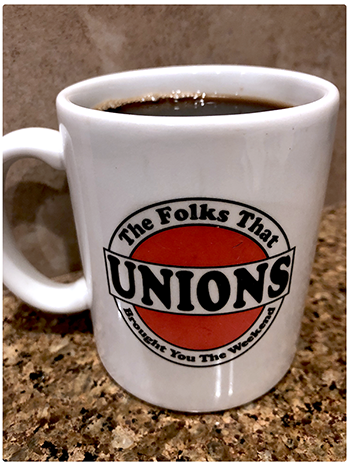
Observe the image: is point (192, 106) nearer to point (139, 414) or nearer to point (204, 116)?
point (204, 116)

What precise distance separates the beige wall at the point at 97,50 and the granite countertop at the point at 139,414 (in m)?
0.16

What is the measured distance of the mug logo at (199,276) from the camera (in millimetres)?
348

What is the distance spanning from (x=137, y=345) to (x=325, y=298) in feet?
1.08

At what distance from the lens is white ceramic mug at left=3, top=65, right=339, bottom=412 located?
323 mm

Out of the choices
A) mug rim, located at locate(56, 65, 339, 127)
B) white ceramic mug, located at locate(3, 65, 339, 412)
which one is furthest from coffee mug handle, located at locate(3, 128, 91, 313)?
mug rim, located at locate(56, 65, 339, 127)

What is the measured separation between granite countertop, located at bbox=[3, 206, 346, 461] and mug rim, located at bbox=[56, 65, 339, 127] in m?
0.31

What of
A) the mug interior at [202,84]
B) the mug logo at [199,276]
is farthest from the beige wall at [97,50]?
the mug logo at [199,276]

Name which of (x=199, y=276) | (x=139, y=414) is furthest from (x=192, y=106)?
(x=139, y=414)

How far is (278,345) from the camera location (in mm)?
436

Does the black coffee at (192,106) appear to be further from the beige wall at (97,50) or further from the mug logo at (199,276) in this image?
the mug logo at (199,276)

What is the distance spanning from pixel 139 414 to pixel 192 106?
38 cm

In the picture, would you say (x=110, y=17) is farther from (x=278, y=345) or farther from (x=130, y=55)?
(x=278, y=345)

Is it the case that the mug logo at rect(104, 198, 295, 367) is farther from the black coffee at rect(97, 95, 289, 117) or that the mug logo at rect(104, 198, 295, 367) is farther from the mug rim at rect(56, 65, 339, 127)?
the black coffee at rect(97, 95, 289, 117)

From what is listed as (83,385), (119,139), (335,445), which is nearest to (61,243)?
(83,385)
